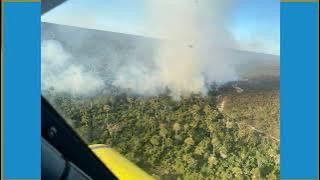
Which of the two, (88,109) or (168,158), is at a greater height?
(88,109)

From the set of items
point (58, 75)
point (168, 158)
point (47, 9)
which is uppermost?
point (47, 9)

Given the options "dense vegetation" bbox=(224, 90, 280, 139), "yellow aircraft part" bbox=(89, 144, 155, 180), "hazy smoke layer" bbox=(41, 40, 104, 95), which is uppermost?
"hazy smoke layer" bbox=(41, 40, 104, 95)

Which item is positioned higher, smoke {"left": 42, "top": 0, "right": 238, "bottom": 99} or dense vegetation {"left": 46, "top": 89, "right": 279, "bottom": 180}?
smoke {"left": 42, "top": 0, "right": 238, "bottom": 99}

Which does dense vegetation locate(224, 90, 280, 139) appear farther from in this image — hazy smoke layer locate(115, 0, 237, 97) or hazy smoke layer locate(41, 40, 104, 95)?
hazy smoke layer locate(41, 40, 104, 95)
